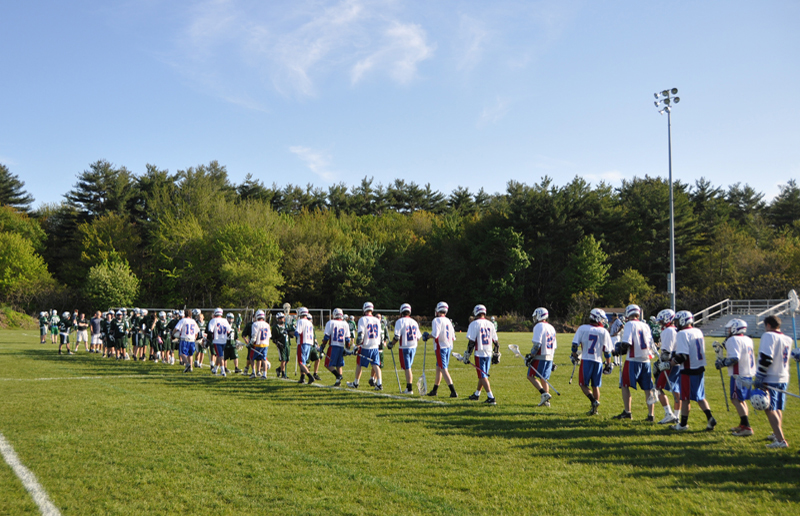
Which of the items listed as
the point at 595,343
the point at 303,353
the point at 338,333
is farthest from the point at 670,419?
the point at 303,353

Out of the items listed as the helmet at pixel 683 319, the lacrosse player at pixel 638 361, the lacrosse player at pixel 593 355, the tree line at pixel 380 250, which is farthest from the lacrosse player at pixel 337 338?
the tree line at pixel 380 250

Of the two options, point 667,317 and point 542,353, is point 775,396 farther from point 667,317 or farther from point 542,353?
point 542,353

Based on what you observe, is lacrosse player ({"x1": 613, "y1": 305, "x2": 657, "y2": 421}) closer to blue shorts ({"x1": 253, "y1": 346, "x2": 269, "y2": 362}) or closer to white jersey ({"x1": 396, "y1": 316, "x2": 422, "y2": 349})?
white jersey ({"x1": 396, "y1": 316, "x2": 422, "y2": 349})

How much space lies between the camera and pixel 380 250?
66.3 m

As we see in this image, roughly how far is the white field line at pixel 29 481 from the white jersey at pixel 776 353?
9.25 metres

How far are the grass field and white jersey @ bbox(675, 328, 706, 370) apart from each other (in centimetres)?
118

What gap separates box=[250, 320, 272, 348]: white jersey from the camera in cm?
1644

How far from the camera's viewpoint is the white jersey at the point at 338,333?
1465 centimetres

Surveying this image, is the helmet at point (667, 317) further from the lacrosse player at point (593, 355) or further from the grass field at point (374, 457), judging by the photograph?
the grass field at point (374, 457)

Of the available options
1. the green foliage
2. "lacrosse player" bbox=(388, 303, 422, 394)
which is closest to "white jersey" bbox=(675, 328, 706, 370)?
"lacrosse player" bbox=(388, 303, 422, 394)

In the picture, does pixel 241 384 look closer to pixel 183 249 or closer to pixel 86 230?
pixel 183 249

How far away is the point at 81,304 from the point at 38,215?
22676 millimetres

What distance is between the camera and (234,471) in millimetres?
7094

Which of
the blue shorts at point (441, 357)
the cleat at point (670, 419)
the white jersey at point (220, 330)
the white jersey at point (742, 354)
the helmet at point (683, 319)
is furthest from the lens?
the white jersey at point (220, 330)
